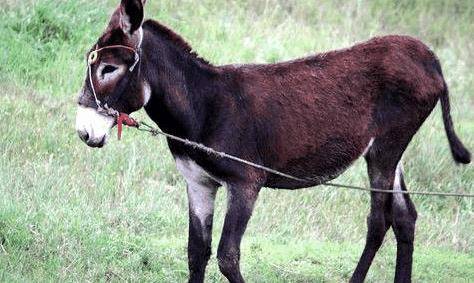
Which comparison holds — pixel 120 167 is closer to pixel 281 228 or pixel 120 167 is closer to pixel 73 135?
pixel 73 135

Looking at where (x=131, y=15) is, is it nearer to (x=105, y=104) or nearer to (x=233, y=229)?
(x=105, y=104)

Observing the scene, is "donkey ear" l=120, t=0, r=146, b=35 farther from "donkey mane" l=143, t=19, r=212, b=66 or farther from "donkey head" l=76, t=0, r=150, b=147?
"donkey mane" l=143, t=19, r=212, b=66

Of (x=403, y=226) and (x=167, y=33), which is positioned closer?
(x=167, y=33)

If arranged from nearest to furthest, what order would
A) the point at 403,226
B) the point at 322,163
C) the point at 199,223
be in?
the point at 199,223 < the point at 322,163 < the point at 403,226

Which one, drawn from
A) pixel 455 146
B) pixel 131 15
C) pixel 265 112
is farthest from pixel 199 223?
pixel 455 146

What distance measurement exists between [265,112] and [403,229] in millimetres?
1441

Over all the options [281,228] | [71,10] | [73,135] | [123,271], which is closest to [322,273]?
[281,228]

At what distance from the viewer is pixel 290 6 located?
14.0 meters

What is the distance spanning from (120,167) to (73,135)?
68cm

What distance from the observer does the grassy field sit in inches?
274

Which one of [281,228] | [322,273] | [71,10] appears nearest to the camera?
[322,273]

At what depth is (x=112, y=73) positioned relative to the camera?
5.63 meters

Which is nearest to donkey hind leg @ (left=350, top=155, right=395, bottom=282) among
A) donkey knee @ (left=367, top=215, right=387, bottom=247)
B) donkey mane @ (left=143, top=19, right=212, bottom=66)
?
donkey knee @ (left=367, top=215, right=387, bottom=247)

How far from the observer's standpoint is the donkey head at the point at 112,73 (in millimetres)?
5562
